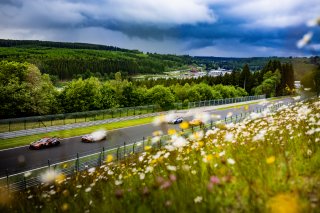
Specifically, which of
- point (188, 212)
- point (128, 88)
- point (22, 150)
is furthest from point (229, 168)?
point (128, 88)

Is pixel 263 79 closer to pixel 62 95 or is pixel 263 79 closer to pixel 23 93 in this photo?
pixel 62 95

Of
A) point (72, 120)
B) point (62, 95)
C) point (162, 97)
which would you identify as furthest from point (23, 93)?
point (162, 97)

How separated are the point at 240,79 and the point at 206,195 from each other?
116 meters

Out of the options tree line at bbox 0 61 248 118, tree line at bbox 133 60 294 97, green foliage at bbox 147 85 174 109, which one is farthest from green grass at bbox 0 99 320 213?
tree line at bbox 133 60 294 97

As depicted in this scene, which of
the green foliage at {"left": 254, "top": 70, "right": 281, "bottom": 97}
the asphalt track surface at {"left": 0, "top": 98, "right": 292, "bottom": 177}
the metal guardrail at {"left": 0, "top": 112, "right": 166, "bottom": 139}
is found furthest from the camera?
the green foliage at {"left": 254, "top": 70, "right": 281, "bottom": 97}

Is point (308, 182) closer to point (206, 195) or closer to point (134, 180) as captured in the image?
point (206, 195)

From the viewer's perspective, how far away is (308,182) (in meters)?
3.82

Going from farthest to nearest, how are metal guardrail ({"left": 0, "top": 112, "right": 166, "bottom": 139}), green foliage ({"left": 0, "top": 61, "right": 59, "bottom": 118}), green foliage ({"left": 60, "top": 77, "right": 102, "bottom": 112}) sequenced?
green foliage ({"left": 60, "top": 77, "right": 102, "bottom": 112})
green foliage ({"left": 0, "top": 61, "right": 59, "bottom": 118})
metal guardrail ({"left": 0, "top": 112, "right": 166, "bottom": 139})

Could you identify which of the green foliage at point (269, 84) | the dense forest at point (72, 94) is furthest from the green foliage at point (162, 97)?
the green foliage at point (269, 84)

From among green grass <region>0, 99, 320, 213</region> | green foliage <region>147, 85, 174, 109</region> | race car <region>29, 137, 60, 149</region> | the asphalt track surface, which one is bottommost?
the asphalt track surface

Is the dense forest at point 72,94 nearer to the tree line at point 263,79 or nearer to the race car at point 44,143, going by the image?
the tree line at point 263,79

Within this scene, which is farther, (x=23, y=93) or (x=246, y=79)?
(x=246, y=79)

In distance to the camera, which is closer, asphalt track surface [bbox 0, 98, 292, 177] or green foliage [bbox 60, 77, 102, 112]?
asphalt track surface [bbox 0, 98, 292, 177]

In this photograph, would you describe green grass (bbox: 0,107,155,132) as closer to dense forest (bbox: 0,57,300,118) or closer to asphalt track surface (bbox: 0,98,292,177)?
asphalt track surface (bbox: 0,98,292,177)
